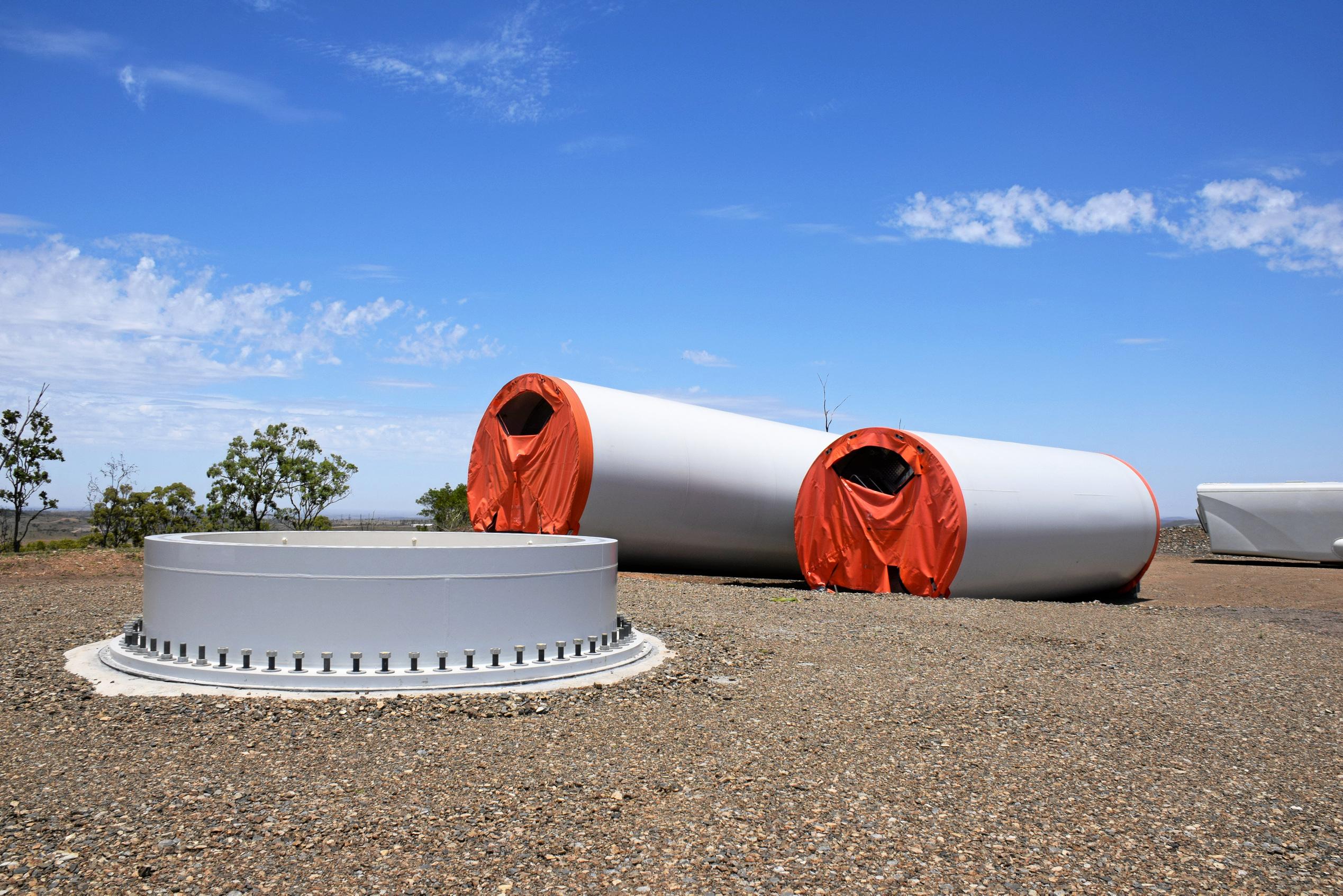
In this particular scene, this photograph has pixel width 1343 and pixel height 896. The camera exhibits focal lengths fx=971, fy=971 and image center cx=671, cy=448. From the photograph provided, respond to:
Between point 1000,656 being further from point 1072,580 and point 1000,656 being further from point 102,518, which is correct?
point 102,518

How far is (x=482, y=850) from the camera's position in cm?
397

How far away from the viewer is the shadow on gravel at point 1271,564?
77.4 ft

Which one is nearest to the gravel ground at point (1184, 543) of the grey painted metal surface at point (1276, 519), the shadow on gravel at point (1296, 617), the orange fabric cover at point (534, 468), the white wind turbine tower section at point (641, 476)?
the grey painted metal surface at point (1276, 519)

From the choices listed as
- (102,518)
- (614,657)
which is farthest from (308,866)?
(102,518)

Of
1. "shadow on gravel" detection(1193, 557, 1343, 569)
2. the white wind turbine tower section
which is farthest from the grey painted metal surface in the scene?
the white wind turbine tower section

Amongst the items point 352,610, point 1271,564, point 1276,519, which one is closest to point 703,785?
point 352,610

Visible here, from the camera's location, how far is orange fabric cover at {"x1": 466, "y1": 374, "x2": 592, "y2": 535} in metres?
15.3

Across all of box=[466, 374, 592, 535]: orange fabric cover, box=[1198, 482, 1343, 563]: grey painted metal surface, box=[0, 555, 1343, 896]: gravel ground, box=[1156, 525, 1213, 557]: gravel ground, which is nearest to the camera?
box=[0, 555, 1343, 896]: gravel ground

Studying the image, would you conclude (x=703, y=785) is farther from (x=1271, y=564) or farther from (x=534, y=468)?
(x=1271, y=564)

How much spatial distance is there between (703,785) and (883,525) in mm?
10021

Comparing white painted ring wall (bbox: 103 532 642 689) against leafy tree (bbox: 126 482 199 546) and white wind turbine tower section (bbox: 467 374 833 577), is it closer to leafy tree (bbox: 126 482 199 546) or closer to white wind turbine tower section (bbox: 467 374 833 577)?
white wind turbine tower section (bbox: 467 374 833 577)

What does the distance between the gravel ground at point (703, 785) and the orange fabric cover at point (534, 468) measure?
742cm

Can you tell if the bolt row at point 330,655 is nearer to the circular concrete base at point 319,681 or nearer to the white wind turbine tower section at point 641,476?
the circular concrete base at point 319,681

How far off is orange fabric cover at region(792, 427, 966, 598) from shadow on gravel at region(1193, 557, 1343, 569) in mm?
14518
